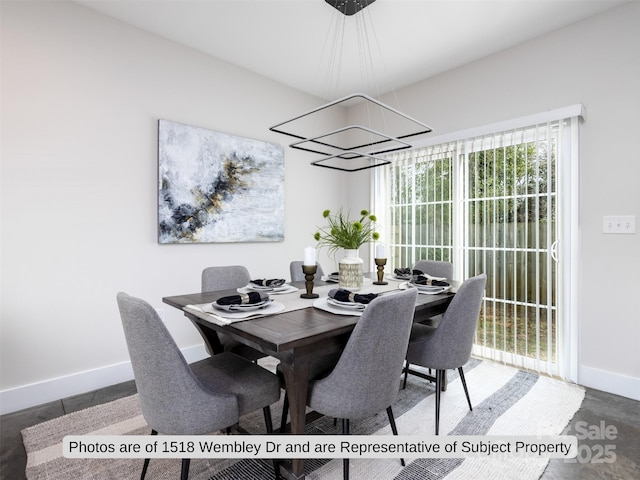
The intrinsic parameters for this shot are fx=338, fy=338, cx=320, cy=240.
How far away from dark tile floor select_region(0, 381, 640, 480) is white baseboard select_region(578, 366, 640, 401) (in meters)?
0.06

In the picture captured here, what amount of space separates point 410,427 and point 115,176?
2701 mm

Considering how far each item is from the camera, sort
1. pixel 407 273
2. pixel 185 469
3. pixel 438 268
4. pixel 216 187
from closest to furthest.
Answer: pixel 185 469, pixel 407 273, pixel 438 268, pixel 216 187

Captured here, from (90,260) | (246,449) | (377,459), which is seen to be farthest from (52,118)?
(377,459)

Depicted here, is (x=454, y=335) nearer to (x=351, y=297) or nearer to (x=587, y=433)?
(x=351, y=297)

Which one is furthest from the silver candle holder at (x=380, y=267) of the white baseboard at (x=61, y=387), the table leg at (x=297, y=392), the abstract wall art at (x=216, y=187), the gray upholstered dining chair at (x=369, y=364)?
the white baseboard at (x=61, y=387)

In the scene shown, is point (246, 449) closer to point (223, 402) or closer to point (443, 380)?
point (223, 402)

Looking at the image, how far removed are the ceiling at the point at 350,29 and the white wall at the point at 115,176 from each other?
0.17 metres

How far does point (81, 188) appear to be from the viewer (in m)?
2.45

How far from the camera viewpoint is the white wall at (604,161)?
7.77ft

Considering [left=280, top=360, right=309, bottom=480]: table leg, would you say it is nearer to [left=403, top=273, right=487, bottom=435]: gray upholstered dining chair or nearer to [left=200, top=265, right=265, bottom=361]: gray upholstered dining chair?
[left=200, top=265, right=265, bottom=361]: gray upholstered dining chair

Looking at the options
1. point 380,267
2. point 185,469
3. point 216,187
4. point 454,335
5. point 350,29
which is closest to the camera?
point 185,469

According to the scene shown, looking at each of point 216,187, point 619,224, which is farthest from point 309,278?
point 619,224

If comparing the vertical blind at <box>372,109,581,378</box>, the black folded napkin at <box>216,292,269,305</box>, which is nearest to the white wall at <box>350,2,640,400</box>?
the vertical blind at <box>372,109,581,378</box>

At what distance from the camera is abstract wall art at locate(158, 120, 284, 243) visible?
2836 mm
